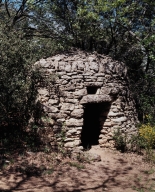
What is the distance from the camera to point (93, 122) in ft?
28.1

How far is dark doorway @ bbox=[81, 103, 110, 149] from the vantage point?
766 centimetres

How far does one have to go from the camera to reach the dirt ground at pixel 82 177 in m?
Result: 4.72

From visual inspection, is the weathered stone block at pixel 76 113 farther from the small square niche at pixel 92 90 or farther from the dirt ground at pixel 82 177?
the dirt ground at pixel 82 177

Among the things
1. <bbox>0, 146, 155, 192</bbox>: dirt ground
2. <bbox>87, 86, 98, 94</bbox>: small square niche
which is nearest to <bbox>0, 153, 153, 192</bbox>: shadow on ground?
<bbox>0, 146, 155, 192</bbox>: dirt ground

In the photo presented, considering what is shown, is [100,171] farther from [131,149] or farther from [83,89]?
[83,89]

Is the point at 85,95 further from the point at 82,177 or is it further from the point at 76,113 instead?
the point at 82,177

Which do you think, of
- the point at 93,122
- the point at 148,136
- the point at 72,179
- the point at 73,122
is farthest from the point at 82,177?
the point at 93,122

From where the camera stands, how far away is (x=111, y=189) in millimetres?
4852

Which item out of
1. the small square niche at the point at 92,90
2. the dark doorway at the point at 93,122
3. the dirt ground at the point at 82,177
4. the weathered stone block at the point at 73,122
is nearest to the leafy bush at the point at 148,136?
the dirt ground at the point at 82,177

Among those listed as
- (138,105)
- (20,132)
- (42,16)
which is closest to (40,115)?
(20,132)

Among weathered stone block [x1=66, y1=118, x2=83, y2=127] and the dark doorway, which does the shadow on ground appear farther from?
the dark doorway

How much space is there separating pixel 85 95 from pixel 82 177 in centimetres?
249

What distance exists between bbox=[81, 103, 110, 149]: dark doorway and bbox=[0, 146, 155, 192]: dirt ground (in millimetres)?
1505

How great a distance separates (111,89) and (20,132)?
9.98 feet
